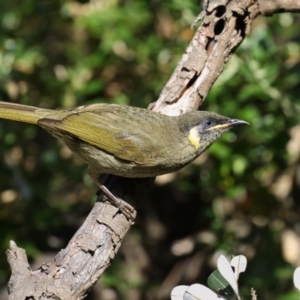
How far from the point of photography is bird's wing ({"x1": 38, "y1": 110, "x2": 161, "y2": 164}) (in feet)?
15.8

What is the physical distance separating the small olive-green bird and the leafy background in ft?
2.36

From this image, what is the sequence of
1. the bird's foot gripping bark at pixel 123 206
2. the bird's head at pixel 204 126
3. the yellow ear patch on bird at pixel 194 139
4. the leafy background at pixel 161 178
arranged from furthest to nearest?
the leafy background at pixel 161 178
the yellow ear patch on bird at pixel 194 139
the bird's head at pixel 204 126
the bird's foot gripping bark at pixel 123 206

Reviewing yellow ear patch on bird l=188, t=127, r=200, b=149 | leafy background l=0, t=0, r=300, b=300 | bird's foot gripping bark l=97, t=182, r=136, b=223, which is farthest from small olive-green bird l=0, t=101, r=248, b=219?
leafy background l=0, t=0, r=300, b=300

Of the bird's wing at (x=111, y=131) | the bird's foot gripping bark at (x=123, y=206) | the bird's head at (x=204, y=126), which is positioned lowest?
the bird's foot gripping bark at (x=123, y=206)

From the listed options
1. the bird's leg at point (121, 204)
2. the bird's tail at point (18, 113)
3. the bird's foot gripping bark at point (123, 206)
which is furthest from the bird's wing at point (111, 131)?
the bird's foot gripping bark at point (123, 206)

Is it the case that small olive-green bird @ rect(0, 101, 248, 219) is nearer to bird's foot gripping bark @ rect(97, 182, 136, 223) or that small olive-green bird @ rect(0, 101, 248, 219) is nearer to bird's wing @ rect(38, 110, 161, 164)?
bird's wing @ rect(38, 110, 161, 164)

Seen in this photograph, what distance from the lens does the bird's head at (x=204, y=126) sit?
474cm

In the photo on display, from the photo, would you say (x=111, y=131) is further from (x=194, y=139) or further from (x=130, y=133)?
(x=194, y=139)

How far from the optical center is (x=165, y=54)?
6.23m

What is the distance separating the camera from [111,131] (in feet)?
16.1

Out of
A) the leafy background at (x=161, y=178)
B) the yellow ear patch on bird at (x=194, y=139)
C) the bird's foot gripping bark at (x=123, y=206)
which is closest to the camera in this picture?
the bird's foot gripping bark at (x=123, y=206)

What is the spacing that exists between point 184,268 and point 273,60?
2.61 meters

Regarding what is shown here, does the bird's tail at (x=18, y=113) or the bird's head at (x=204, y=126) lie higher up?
Answer: the bird's head at (x=204, y=126)

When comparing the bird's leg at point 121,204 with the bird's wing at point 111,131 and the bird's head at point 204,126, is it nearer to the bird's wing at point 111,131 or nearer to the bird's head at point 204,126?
the bird's wing at point 111,131
